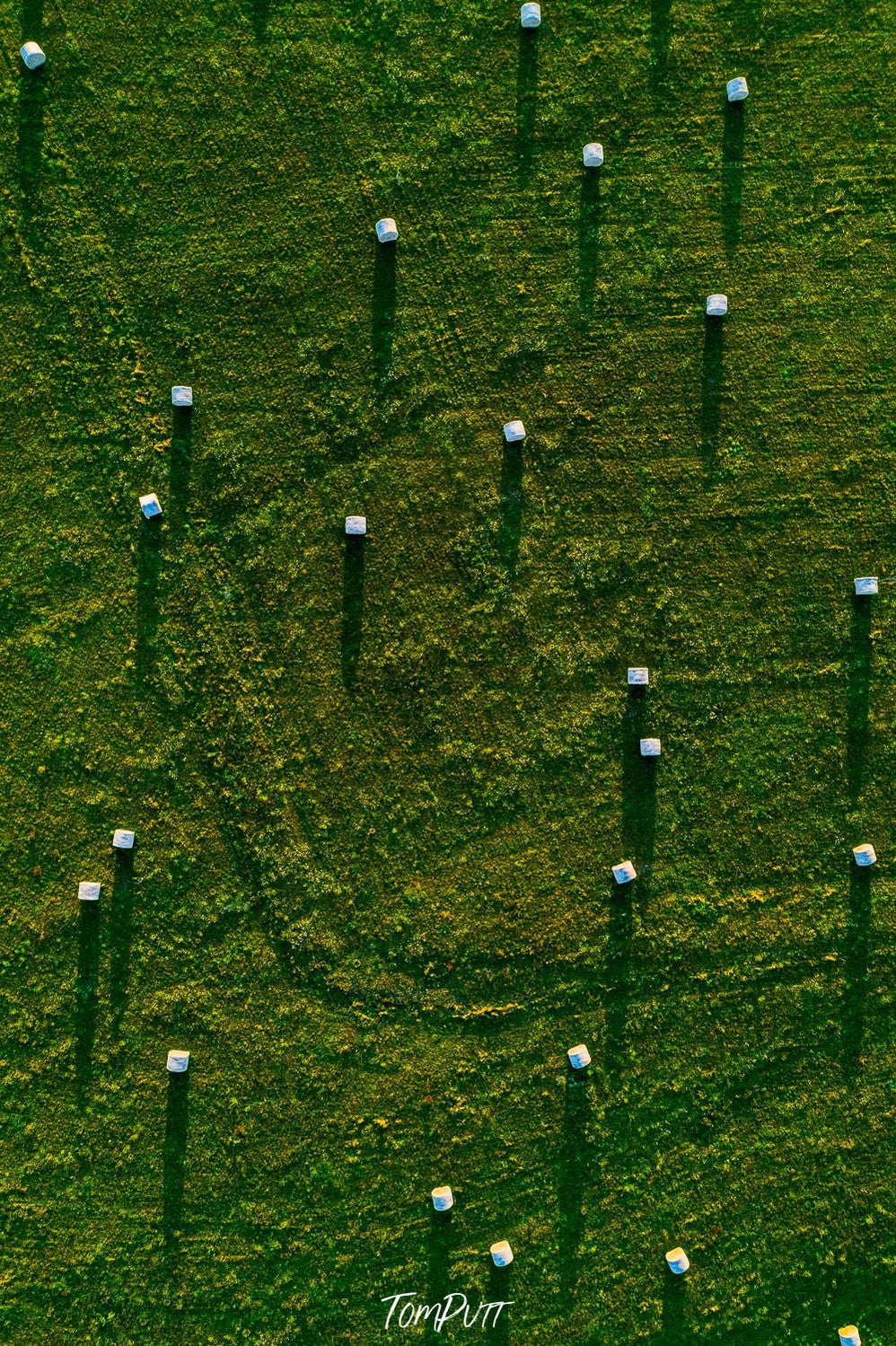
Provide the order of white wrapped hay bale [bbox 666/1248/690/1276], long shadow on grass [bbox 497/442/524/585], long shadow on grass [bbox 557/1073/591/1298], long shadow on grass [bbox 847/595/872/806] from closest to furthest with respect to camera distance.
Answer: white wrapped hay bale [bbox 666/1248/690/1276] → long shadow on grass [bbox 557/1073/591/1298] → long shadow on grass [bbox 497/442/524/585] → long shadow on grass [bbox 847/595/872/806]

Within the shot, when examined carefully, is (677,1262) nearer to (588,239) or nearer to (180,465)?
(180,465)

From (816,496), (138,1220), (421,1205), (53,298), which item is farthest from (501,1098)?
(53,298)

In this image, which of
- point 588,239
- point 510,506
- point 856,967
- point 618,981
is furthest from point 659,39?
point 856,967

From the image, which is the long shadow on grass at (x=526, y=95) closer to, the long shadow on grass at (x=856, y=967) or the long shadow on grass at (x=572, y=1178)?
the long shadow on grass at (x=856, y=967)

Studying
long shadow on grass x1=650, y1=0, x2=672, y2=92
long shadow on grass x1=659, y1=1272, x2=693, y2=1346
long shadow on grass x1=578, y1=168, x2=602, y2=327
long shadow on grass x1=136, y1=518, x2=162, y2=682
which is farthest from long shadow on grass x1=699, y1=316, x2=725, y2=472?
long shadow on grass x1=659, y1=1272, x2=693, y2=1346

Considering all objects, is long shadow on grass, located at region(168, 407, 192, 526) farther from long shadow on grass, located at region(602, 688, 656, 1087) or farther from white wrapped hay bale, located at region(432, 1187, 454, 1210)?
white wrapped hay bale, located at region(432, 1187, 454, 1210)

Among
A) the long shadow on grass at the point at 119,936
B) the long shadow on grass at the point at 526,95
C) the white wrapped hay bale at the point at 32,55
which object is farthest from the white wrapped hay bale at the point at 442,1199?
the white wrapped hay bale at the point at 32,55

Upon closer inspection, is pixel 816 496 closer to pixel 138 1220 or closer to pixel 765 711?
pixel 765 711
